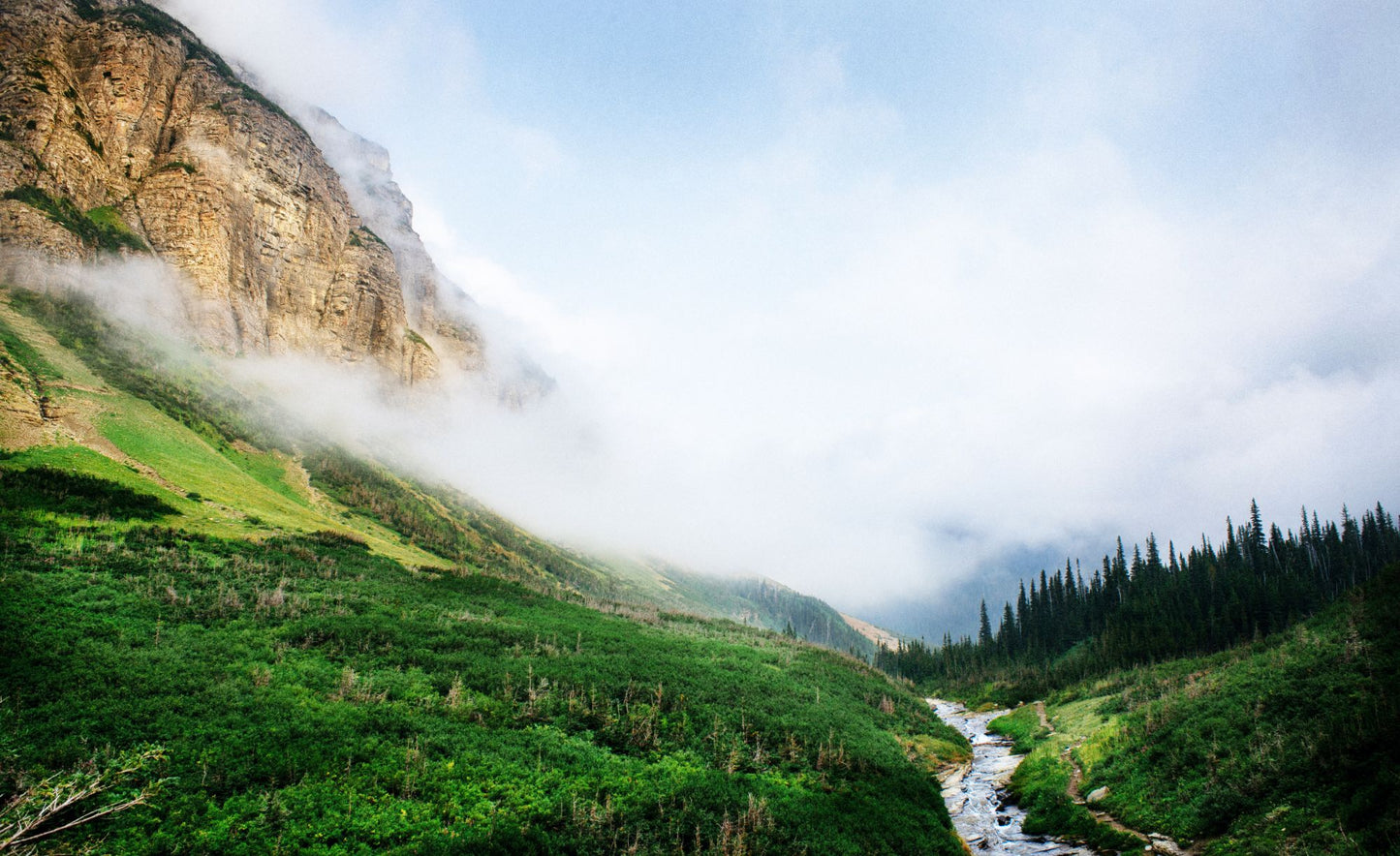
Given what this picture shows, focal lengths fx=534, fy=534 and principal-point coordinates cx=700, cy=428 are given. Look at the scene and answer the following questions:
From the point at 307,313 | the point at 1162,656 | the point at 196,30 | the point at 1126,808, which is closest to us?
the point at 1126,808

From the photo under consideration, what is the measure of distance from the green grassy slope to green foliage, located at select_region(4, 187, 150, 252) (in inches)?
990

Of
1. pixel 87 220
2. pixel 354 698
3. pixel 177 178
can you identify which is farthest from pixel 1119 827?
pixel 177 178

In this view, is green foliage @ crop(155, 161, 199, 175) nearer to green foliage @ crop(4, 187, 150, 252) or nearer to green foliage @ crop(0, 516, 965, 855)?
green foliage @ crop(4, 187, 150, 252)

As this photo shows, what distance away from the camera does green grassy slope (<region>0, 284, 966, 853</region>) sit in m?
15.4

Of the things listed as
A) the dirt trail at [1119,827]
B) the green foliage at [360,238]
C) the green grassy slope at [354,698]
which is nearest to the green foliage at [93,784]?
the green grassy slope at [354,698]

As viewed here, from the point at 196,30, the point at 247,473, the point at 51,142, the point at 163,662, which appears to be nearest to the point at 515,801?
the point at 163,662

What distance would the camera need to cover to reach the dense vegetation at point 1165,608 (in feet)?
229

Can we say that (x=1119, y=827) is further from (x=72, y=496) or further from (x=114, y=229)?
(x=114, y=229)

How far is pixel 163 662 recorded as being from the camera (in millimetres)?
20219

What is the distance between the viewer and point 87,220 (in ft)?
247

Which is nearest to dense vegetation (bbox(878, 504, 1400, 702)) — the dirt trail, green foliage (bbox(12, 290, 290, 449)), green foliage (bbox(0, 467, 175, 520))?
the dirt trail

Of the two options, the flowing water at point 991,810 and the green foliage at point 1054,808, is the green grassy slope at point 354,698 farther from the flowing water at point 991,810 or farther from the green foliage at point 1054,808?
the green foliage at point 1054,808

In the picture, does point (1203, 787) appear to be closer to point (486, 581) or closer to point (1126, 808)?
point (1126, 808)

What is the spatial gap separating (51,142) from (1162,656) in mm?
164612
